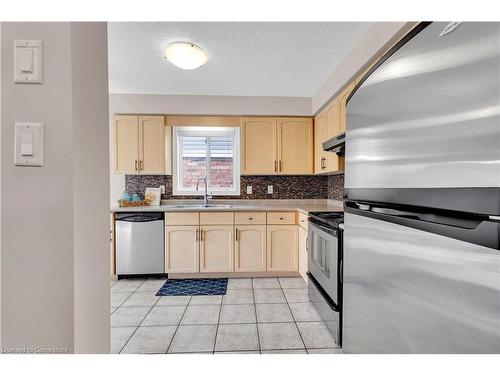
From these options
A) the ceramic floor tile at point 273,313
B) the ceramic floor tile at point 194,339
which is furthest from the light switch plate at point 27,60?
the ceramic floor tile at point 273,313

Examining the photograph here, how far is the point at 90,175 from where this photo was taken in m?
0.76

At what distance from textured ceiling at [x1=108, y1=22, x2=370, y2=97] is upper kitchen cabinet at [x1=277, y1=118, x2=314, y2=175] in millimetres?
392

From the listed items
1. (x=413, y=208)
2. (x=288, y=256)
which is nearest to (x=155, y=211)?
(x=288, y=256)

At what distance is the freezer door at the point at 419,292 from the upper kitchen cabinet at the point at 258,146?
2603mm

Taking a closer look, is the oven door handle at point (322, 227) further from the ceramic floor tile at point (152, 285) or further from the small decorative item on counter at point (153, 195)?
the small decorative item on counter at point (153, 195)

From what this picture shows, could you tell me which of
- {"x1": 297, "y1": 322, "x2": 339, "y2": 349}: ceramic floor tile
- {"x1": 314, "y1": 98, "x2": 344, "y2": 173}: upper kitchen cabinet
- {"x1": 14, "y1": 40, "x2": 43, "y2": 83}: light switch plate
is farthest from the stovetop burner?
{"x1": 14, "y1": 40, "x2": 43, "y2": 83}: light switch plate

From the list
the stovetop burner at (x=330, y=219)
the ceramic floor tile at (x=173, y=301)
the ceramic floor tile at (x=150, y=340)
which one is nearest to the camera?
the ceramic floor tile at (x=150, y=340)

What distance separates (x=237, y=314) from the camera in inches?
86.7

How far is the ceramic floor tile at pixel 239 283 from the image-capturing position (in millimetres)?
2836

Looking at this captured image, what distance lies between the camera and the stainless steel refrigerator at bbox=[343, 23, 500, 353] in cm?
41

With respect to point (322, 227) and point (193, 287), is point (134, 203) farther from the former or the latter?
point (322, 227)

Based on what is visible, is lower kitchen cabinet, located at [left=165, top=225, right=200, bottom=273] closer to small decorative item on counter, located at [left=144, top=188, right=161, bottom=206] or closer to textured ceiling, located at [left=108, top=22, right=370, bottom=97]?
small decorative item on counter, located at [left=144, top=188, right=161, bottom=206]

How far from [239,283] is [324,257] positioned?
1333 mm
